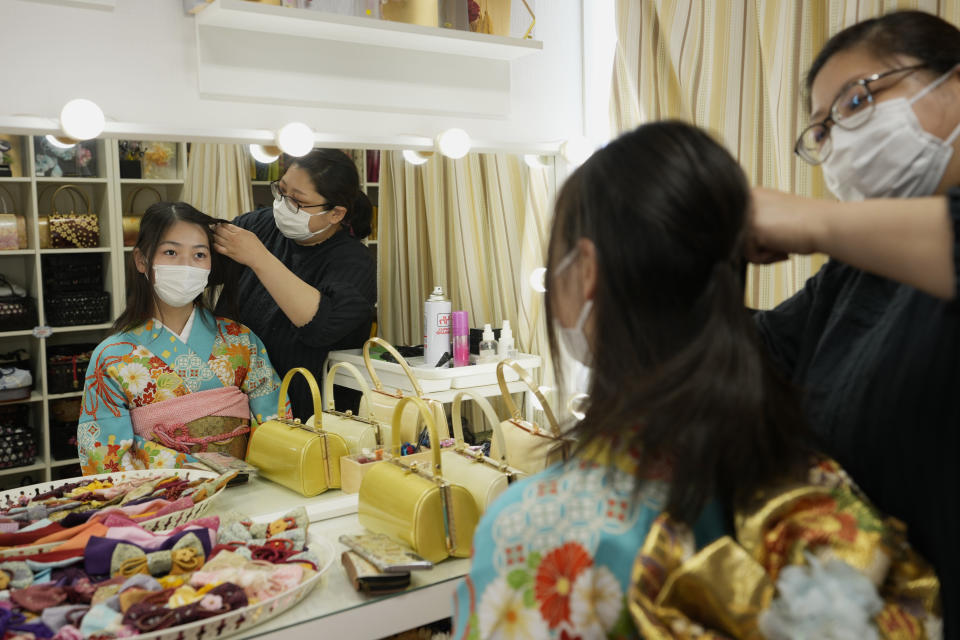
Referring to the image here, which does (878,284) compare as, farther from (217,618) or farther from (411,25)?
→ (411,25)

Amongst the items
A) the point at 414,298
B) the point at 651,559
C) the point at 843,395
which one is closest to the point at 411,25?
the point at 414,298

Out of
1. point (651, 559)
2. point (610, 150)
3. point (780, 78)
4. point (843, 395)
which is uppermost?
point (780, 78)

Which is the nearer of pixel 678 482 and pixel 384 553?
pixel 678 482

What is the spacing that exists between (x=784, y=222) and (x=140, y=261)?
1.24 meters

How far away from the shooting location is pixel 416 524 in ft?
4.50

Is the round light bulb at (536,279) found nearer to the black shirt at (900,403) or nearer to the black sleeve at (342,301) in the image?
the black sleeve at (342,301)

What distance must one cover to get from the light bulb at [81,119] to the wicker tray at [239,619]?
3.06ft

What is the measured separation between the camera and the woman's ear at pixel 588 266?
78 centimetres

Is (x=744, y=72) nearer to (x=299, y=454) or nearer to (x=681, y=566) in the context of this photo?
(x=299, y=454)

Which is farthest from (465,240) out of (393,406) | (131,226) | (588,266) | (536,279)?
(588,266)

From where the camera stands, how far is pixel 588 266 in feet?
2.60

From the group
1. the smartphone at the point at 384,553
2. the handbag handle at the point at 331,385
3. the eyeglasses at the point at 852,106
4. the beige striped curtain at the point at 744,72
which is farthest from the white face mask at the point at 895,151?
the handbag handle at the point at 331,385

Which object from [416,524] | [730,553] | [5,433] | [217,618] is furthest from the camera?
[5,433]

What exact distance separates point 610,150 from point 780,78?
1.13 m
